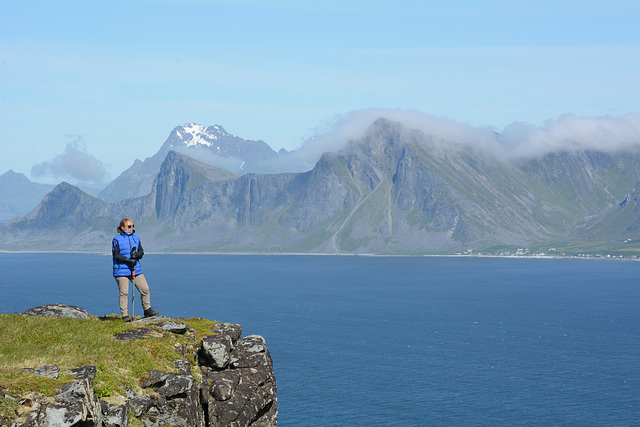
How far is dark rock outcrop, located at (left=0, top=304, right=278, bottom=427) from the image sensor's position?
24750 millimetres

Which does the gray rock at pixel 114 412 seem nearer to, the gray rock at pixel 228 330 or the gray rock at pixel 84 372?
the gray rock at pixel 84 372

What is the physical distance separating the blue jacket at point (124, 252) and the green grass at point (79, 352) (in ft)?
9.23

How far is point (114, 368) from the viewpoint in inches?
1184

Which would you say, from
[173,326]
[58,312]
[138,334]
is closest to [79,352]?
[138,334]

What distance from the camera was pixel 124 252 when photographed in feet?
116

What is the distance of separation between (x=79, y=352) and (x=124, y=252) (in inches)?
257

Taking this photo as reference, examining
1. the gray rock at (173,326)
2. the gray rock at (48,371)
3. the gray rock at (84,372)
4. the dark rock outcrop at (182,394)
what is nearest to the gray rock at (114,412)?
the dark rock outcrop at (182,394)

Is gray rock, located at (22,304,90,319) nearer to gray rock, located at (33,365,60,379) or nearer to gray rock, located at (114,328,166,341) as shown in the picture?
gray rock, located at (114,328,166,341)

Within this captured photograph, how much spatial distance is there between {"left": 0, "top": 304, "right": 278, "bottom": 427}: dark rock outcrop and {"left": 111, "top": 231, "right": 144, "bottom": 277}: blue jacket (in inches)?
122

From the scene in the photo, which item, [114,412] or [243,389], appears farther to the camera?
[243,389]

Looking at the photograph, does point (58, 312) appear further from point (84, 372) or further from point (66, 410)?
point (66, 410)

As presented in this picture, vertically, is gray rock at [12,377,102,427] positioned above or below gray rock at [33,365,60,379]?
below

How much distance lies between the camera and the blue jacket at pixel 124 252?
3519 cm

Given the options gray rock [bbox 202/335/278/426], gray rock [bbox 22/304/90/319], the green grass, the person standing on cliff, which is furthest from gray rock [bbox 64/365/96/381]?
gray rock [bbox 22/304/90/319]
